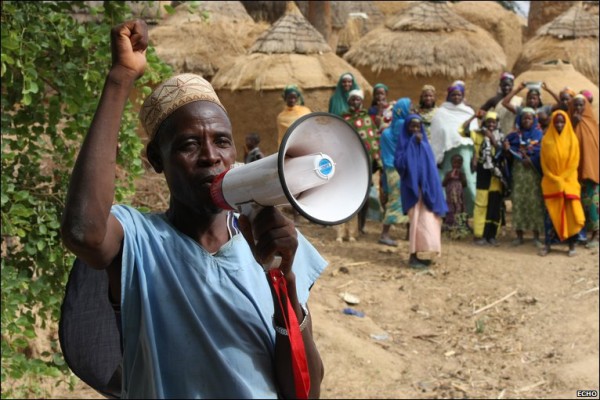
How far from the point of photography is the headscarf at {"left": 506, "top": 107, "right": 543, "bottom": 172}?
9789 mm

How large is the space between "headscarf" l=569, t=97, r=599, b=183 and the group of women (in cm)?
1

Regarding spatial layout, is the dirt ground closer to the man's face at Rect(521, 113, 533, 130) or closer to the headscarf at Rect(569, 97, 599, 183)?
the headscarf at Rect(569, 97, 599, 183)

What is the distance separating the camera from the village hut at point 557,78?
12.2 metres

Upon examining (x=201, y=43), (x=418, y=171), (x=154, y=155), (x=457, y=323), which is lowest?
(x=457, y=323)

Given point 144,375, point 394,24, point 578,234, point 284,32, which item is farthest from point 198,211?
point 394,24

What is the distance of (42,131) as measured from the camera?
4.24m

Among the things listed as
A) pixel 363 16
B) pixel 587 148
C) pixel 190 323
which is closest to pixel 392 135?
pixel 587 148

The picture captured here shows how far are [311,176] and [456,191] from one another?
846 cm

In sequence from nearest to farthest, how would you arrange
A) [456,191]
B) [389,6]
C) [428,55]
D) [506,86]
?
[456,191], [506,86], [428,55], [389,6]

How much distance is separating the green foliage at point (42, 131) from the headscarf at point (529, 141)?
6215 mm

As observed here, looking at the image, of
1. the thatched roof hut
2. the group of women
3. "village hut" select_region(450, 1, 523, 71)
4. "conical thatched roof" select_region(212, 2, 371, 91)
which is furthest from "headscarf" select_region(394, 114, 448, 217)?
"village hut" select_region(450, 1, 523, 71)

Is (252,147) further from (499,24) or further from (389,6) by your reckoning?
(389,6)

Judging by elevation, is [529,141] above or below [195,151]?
below

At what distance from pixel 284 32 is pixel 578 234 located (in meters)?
4.55
